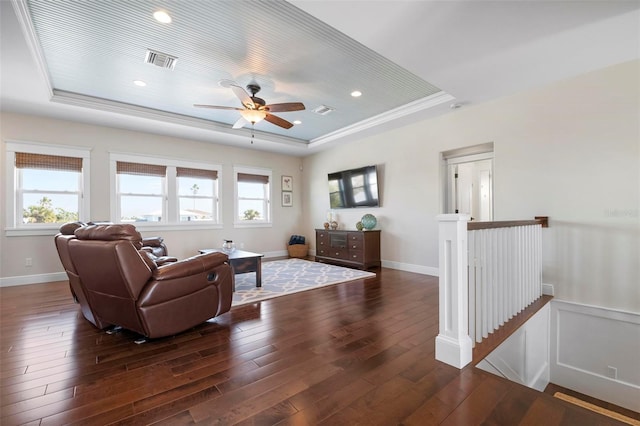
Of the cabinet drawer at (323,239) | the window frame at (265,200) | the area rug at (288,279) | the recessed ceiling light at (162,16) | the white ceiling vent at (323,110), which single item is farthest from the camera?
the window frame at (265,200)

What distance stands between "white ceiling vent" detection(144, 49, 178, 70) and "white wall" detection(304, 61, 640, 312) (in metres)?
4.18

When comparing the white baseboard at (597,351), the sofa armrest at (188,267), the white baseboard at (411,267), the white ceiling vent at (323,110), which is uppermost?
the white ceiling vent at (323,110)

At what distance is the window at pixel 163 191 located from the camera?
5570 mm

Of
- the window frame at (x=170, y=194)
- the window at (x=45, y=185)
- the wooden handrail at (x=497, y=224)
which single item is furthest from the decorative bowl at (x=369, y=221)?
the window at (x=45, y=185)

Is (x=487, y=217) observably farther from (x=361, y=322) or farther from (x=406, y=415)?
(x=406, y=415)

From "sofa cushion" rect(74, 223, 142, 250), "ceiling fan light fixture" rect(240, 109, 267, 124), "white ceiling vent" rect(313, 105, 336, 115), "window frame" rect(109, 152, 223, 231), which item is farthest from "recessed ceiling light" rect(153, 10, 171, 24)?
"window frame" rect(109, 152, 223, 231)

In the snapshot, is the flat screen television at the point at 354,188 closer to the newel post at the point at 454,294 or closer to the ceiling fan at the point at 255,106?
the ceiling fan at the point at 255,106

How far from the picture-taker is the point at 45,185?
4.86 meters

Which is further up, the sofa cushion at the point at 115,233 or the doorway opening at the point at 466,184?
the doorway opening at the point at 466,184

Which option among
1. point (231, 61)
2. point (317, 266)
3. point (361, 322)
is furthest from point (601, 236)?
point (231, 61)

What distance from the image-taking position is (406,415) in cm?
153

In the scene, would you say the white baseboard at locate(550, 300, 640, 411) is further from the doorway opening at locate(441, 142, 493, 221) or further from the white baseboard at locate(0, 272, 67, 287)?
the white baseboard at locate(0, 272, 67, 287)

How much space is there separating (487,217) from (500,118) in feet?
5.46

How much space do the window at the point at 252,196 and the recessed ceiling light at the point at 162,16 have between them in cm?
436
